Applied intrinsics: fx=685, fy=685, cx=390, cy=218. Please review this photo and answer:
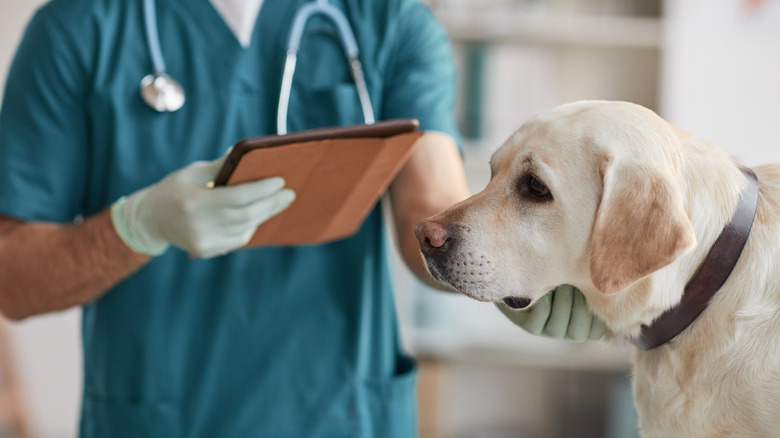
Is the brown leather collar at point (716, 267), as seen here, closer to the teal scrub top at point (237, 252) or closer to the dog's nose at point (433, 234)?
the dog's nose at point (433, 234)

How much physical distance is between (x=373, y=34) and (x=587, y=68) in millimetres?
1349

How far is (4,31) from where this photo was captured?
206 centimetres

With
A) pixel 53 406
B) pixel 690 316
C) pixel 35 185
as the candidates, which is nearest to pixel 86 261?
pixel 35 185

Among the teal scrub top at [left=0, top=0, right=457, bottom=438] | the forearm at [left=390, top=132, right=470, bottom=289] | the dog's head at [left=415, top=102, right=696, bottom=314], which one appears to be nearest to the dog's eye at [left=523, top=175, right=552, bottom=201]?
the dog's head at [left=415, top=102, right=696, bottom=314]

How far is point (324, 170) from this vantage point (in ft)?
2.72

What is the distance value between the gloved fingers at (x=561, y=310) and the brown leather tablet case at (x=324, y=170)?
0.79 feet

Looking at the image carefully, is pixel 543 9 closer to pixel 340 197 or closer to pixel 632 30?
pixel 632 30

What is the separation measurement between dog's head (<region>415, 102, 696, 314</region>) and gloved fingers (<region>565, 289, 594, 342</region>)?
0.13ft

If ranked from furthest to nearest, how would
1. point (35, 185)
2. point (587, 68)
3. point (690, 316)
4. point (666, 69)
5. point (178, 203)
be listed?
point (587, 68) < point (666, 69) < point (35, 185) < point (178, 203) < point (690, 316)

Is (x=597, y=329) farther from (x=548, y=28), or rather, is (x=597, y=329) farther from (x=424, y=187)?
(x=548, y=28)

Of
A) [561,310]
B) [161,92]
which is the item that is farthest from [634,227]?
[161,92]

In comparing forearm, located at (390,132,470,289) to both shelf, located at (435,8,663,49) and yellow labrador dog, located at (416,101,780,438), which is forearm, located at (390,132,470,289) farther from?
shelf, located at (435,8,663,49)

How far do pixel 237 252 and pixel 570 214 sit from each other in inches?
21.3

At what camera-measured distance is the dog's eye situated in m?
0.71
